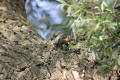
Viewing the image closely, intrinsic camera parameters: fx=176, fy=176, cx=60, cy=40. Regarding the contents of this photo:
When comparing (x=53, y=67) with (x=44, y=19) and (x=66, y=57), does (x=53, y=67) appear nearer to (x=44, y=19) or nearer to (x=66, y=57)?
(x=66, y=57)

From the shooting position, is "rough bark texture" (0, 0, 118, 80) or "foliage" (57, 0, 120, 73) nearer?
"rough bark texture" (0, 0, 118, 80)

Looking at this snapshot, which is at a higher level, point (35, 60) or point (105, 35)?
point (105, 35)

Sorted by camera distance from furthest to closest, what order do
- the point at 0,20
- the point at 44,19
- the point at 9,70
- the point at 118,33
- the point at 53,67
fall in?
the point at 44,19
the point at 0,20
the point at 118,33
the point at 53,67
the point at 9,70

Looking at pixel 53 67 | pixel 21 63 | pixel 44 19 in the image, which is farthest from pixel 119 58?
pixel 44 19

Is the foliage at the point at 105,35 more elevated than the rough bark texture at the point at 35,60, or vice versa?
the foliage at the point at 105,35

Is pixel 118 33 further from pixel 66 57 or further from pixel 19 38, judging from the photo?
pixel 19 38

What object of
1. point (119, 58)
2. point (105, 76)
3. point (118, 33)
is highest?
point (118, 33)

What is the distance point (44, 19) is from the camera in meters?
2.97

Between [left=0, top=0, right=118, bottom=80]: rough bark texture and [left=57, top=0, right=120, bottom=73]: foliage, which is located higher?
[left=57, top=0, right=120, bottom=73]: foliage

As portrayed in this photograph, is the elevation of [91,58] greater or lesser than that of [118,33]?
lesser

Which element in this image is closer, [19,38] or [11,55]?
[11,55]

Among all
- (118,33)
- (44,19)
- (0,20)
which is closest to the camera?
(118,33)

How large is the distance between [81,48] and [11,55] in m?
0.45

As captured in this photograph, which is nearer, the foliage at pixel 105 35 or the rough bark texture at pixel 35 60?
the rough bark texture at pixel 35 60
